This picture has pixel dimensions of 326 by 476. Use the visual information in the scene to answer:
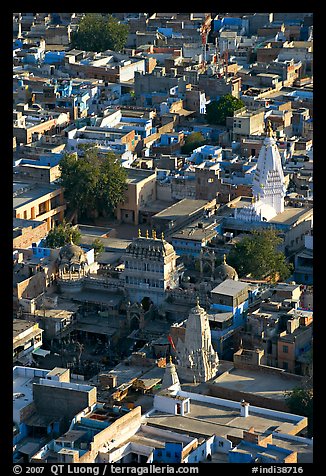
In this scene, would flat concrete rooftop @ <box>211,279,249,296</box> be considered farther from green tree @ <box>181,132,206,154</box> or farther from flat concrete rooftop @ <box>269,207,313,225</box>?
green tree @ <box>181,132,206,154</box>

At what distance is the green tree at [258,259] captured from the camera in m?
33.1

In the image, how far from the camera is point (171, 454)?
80.5 feet

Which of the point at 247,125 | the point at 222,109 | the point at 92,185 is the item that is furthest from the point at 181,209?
the point at 222,109

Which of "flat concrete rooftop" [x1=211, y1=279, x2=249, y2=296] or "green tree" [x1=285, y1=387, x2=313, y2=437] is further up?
"flat concrete rooftop" [x1=211, y1=279, x2=249, y2=296]

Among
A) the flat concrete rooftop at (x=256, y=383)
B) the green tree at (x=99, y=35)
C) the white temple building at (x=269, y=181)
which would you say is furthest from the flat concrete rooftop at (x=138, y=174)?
the green tree at (x=99, y=35)

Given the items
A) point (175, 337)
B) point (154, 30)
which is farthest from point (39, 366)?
point (154, 30)

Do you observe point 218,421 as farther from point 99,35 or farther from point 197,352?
point 99,35

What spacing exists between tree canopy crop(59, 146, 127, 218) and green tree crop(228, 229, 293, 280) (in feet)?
19.6

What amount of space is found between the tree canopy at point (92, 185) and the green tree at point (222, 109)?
7.42 m

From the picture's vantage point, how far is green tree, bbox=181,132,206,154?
143ft

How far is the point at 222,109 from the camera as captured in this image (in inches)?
1812

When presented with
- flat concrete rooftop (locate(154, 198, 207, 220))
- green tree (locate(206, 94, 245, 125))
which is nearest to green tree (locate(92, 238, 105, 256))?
flat concrete rooftop (locate(154, 198, 207, 220))

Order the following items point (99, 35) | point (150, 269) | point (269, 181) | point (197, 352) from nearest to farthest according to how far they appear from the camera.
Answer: point (197, 352) → point (150, 269) → point (269, 181) → point (99, 35)

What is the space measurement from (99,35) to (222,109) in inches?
497
